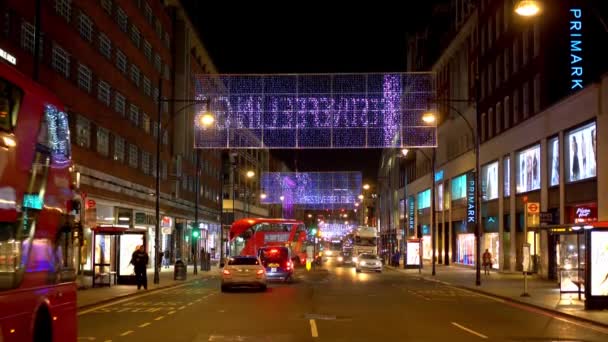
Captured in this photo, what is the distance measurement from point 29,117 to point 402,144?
114 ft

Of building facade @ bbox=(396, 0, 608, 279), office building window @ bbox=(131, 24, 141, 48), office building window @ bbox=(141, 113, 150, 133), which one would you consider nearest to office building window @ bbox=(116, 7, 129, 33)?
office building window @ bbox=(131, 24, 141, 48)

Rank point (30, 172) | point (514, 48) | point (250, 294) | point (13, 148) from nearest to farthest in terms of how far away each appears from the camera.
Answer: point (13, 148) → point (30, 172) → point (250, 294) → point (514, 48)

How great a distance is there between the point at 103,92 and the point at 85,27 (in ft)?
15.9

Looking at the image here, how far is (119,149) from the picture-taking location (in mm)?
48719

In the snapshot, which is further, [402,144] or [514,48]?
[514,48]

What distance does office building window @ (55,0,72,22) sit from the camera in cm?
3677

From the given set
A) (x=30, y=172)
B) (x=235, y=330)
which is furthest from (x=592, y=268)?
(x=30, y=172)

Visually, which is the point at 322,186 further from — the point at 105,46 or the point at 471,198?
the point at 105,46

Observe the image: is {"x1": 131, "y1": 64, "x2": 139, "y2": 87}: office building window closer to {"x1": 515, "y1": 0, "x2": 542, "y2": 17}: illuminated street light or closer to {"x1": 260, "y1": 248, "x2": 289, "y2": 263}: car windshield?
{"x1": 260, "y1": 248, "x2": 289, "y2": 263}: car windshield

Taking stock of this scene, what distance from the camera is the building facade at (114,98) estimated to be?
115ft

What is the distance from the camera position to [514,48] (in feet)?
161

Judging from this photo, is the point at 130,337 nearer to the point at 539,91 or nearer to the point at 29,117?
the point at 29,117

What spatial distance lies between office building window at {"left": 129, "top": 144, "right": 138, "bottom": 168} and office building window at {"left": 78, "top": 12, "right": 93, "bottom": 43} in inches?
437

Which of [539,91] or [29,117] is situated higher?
[539,91]
